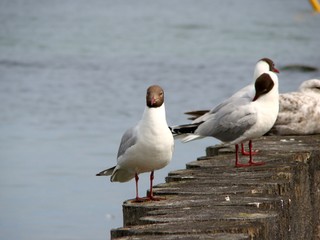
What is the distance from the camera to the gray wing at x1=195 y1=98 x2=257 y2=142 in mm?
8281

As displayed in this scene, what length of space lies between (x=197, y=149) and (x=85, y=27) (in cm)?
2300

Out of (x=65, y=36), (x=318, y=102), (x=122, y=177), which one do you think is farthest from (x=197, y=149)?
(x=65, y=36)

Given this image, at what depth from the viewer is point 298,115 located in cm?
984

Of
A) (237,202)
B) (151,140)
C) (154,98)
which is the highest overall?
(154,98)

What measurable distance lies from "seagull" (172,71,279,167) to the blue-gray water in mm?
1108

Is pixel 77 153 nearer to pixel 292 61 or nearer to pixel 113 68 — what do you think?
pixel 113 68

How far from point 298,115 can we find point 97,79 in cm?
1142

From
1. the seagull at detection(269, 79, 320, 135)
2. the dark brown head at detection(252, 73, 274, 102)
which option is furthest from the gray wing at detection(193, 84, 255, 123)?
the seagull at detection(269, 79, 320, 135)

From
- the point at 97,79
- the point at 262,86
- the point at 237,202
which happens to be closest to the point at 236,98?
the point at 262,86

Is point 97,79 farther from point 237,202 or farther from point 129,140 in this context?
point 237,202

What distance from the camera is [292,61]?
78.3 ft

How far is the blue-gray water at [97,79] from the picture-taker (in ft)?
32.3

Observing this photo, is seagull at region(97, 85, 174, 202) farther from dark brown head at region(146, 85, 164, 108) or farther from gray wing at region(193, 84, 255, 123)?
gray wing at region(193, 84, 255, 123)

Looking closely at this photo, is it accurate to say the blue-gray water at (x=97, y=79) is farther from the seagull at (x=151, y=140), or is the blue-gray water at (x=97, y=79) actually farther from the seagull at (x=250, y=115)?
the seagull at (x=151, y=140)
